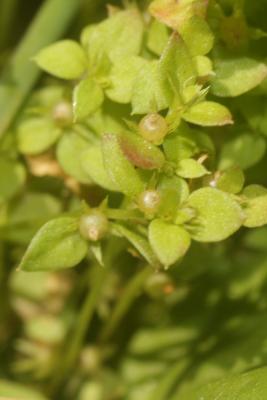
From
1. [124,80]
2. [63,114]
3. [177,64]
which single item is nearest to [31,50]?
[63,114]

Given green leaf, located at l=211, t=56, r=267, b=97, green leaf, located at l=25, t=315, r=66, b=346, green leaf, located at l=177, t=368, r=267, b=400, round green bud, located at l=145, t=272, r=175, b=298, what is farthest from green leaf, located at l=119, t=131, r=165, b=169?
green leaf, located at l=25, t=315, r=66, b=346

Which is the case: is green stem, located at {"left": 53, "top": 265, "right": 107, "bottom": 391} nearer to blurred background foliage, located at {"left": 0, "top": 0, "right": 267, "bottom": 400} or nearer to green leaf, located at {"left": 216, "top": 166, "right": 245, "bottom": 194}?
blurred background foliage, located at {"left": 0, "top": 0, "right": 267, "bottom": 400}

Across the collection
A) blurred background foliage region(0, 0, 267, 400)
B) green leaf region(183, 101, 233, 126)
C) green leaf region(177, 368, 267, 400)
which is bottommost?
blurred background foliage region(0, 0, 267, 400)

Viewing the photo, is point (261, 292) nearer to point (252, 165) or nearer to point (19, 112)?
point (252, 165)

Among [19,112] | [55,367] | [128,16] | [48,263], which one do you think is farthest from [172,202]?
[55,367]

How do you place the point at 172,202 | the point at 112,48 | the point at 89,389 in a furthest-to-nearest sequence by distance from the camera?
the point at 89,389 < the point at 112,48 < the point at 172,202

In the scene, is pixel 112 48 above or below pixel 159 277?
above
